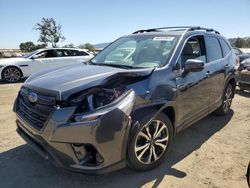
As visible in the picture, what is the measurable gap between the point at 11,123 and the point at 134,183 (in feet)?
10.4

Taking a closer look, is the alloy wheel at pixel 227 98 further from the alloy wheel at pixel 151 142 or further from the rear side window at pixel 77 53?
the rear side window at pixel 77 53

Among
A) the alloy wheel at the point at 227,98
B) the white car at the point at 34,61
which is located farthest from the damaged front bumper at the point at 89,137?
the white car at the point at 34,61

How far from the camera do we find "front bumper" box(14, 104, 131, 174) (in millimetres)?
2781

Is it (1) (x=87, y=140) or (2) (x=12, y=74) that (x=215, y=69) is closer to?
(1) (x=87, y=140)

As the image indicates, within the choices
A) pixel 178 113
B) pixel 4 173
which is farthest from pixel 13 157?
pixel 178 113

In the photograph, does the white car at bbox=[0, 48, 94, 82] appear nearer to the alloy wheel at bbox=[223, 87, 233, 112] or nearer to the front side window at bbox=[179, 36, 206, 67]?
the alloy wheel at bbox=[223, 87, 233, 112]

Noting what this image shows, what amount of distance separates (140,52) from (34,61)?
8.34 m

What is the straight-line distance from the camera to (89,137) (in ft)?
9.16

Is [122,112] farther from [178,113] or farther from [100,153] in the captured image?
[178,113]

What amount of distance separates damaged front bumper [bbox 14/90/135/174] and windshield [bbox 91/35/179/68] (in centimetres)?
97

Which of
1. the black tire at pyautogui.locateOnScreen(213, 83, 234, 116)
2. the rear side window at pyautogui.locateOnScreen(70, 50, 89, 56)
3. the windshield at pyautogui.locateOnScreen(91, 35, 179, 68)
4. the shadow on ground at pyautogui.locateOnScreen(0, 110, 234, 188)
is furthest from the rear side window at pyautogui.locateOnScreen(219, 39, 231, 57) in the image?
the rear side window at pyautogui.locateOnScreen(70, 50, 89, 56)

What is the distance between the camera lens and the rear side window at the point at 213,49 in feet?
16.0

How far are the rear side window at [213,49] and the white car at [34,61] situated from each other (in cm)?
630

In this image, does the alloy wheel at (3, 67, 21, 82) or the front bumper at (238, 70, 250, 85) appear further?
the alloy wheel at (3, 67, 21, 82)
